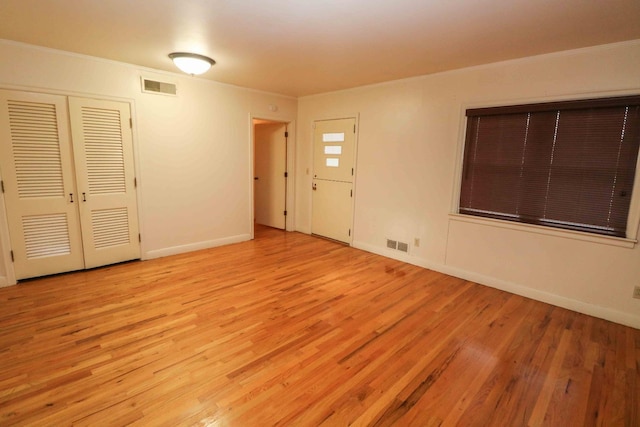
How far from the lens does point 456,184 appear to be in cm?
399

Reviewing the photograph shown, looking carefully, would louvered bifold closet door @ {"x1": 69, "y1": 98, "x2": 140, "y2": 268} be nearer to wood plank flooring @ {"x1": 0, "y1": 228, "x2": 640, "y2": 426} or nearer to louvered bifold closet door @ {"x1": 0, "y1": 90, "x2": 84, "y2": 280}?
louvered bifold closet door @ {"x1": 0, "y1": 90, "x2": 84, "y2": 280}

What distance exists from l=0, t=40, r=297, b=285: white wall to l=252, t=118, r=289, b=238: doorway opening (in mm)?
641

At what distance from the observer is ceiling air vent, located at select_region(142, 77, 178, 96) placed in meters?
4.10

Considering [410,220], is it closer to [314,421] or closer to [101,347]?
[314,421]

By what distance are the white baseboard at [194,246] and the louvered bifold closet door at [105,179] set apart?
269 mm

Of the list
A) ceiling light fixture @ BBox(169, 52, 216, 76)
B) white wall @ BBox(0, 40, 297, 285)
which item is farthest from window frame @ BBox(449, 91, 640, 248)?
white wall @ BBox(0, 40, 297, 285)

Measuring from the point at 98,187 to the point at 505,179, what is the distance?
16.3ft

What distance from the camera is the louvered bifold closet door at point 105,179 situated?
374cm

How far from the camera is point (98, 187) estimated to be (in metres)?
3.92

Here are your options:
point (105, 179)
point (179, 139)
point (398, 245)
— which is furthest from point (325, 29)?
point (105, 179)

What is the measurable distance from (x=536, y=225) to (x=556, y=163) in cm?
68

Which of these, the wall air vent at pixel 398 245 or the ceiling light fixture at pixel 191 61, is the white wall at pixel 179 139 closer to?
the ceiling light fixture at pixel 191 61

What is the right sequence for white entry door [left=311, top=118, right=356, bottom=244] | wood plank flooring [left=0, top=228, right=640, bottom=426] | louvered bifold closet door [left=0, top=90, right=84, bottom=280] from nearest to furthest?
wood plank flooring [left=0, top=228, right=640, bottom=426] → louvered bifold closet door [left=0, top=90, right=84, bottom=280] → white entry door [left=311, top=118, right=356, bottom=244]

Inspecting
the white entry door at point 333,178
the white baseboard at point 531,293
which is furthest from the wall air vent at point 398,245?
the white entry door at point 333,178
